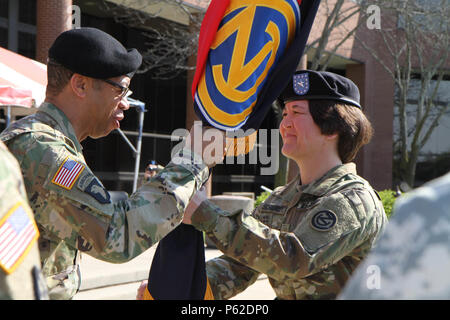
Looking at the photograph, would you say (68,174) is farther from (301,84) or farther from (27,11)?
(27,11)

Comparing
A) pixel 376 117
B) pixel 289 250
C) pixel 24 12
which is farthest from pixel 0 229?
pixel 376 117

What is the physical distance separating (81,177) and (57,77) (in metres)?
0.51

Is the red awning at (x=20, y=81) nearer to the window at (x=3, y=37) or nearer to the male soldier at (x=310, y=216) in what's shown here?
the male soldier at (x=310, y=216)

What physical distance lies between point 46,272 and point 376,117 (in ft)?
84.1

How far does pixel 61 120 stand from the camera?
6.98ft

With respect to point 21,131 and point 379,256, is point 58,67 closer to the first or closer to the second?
point 21,131

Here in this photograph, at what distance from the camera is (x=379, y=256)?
0.70 meters

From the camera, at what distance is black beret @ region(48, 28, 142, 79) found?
6.75 feet

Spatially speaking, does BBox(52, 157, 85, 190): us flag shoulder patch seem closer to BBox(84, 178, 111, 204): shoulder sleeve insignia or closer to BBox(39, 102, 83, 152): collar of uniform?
BBox(84, 178, 111, 204): shoulder sleeve insignia

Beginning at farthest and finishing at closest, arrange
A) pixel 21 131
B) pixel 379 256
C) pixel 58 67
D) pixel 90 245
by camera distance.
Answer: pixel 58 67 → pixel 21 131 → pixel 90 245 → pixel 379 256

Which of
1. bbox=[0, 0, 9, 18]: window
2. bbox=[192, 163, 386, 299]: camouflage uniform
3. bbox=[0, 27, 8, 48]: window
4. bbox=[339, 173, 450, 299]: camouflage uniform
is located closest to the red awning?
bbox=[192, 163, 386, 299]: camouflage uniform

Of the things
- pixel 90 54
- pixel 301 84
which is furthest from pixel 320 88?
pixel 90 54

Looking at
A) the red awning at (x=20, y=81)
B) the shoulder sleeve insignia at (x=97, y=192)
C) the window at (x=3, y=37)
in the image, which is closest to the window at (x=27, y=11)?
the window at (x=3, y=37)

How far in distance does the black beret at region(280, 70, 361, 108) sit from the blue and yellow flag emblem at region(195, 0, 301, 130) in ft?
1.78
